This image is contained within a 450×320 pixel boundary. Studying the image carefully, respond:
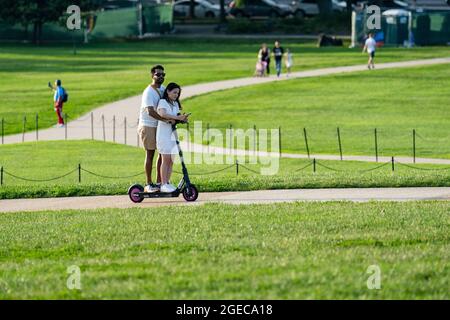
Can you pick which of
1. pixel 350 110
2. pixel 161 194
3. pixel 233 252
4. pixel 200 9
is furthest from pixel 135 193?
pixel 200 9

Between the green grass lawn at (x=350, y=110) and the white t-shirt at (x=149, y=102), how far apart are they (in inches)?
581

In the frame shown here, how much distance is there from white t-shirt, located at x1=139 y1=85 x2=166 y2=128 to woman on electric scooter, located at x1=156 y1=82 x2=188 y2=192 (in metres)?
0.18

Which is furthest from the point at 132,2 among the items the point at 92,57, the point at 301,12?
the point at 92,57

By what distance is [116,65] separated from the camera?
218ft

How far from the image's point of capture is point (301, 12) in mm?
102188

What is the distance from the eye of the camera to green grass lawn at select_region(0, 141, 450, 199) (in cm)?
2116

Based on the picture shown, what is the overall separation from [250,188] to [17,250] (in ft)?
24.4

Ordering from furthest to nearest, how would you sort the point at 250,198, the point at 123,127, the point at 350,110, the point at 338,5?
the point at 338,5 < the point at 350,110 < the point at 123,127 < the point at 250,198

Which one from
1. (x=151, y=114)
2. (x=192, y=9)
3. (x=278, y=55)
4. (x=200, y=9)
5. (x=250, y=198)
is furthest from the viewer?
(x=200, y=9)

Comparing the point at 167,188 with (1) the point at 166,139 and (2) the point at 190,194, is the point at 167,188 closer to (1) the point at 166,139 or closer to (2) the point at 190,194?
(2) the point at 190,194

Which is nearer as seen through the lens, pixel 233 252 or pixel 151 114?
pixel 233 252

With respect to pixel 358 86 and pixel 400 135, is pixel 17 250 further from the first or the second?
pixel 358 86

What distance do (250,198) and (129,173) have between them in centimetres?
959

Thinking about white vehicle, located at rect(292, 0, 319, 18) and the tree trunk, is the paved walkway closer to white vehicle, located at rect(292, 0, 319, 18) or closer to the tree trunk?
white vehicle, located at rect(292, 0, 319, 18)
